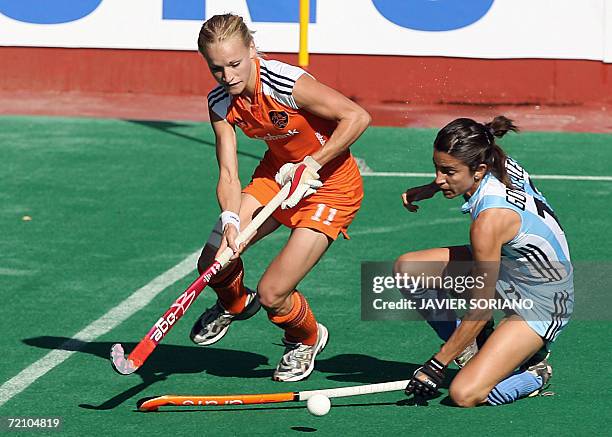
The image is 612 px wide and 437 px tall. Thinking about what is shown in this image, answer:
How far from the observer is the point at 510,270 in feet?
22.5

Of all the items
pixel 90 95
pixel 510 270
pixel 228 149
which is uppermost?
pixel 228 149

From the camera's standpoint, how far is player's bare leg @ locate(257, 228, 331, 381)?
22.9 ft

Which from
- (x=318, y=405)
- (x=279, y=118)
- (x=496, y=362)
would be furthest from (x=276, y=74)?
(x=496, y=362)

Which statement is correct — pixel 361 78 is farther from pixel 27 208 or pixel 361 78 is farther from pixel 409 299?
pixel 409 299

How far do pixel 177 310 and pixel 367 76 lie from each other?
363 inches

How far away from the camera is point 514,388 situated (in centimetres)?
673

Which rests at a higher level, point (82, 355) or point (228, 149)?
point (228, 149)

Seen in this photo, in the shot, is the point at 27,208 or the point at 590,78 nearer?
the point at 27,208

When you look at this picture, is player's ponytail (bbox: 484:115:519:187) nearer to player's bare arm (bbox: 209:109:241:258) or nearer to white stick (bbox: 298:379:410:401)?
white stick (bbox: 298:379:410:401)

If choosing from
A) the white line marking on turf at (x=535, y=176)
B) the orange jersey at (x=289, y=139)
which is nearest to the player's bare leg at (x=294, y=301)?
the orange jersey at (x=289, y=139)

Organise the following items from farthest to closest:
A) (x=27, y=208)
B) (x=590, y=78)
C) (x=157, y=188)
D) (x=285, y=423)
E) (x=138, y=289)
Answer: (x=590, y=78), (x=157, y=188), (x=27, y=208), (x=138, y=289), (x=285, y=423)

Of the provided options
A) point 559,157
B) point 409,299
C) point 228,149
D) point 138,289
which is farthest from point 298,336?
point 559,157

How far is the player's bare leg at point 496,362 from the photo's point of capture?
21.6ft

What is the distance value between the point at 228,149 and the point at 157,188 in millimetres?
4500
